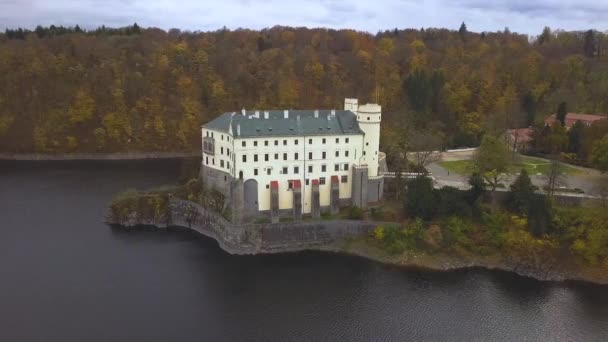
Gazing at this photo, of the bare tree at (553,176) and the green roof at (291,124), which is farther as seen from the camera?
the bare tree at (553,176)

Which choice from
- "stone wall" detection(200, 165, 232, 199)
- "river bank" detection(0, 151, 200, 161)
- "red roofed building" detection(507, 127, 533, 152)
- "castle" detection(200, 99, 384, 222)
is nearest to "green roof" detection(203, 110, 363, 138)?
"castle" detection(200, 99, 384, 222)

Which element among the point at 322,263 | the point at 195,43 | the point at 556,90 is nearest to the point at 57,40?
the point at 195,43

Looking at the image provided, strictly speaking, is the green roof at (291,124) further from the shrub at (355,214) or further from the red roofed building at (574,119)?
the red roofed building at (574,119)

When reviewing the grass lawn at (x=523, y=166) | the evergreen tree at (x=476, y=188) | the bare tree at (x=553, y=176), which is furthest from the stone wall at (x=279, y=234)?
the bare tree at (x=553, y=176)

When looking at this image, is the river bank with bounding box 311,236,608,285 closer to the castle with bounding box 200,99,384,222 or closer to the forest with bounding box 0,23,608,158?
the castle with bounding box 200,99,384,222

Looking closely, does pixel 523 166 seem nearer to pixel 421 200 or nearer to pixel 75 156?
pixel 421 200
